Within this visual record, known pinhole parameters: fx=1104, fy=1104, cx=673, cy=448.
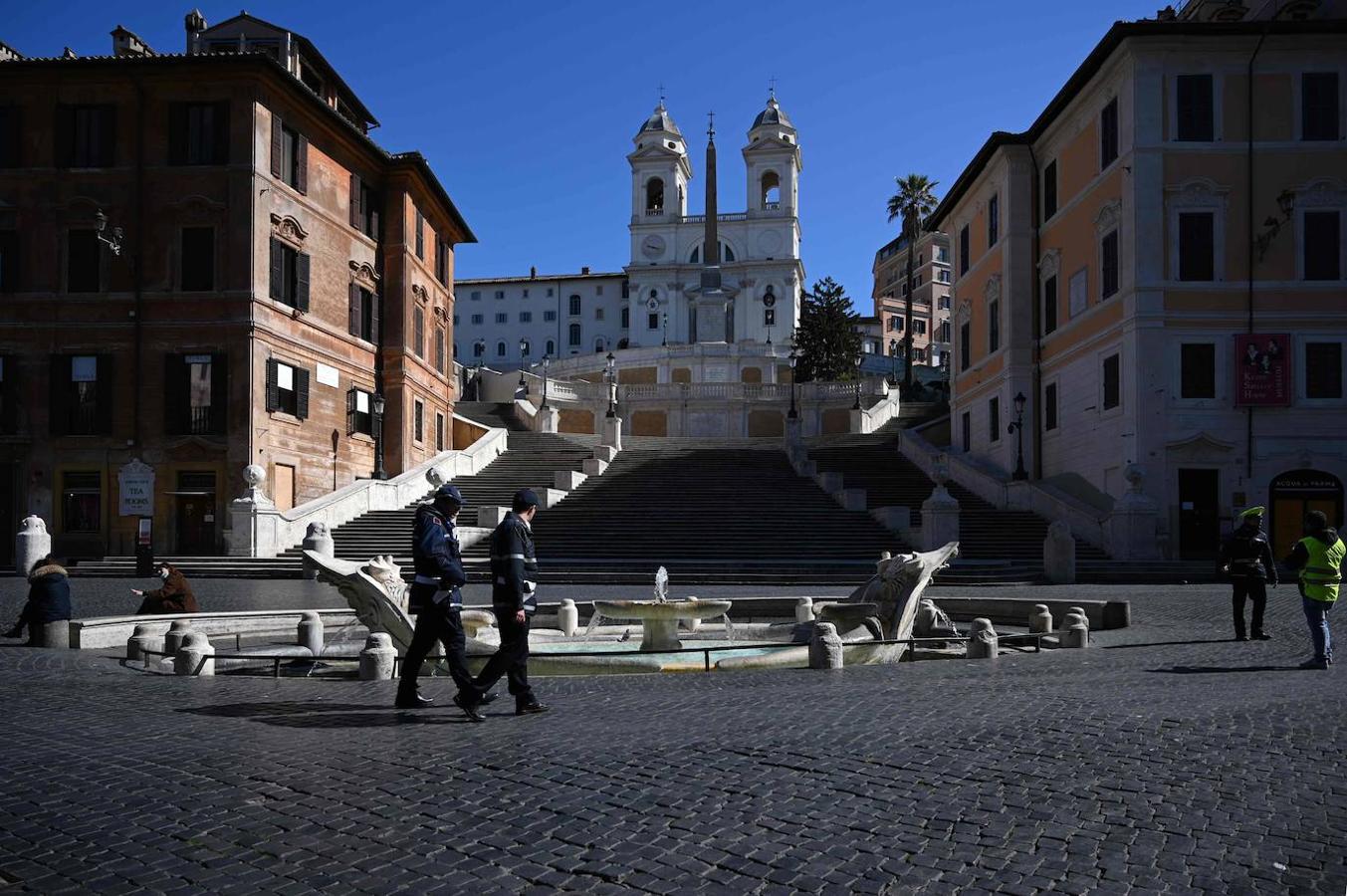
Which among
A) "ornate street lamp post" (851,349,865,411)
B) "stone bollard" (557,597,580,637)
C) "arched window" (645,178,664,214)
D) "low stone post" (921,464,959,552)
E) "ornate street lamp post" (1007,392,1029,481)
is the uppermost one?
"arched window" (645,178,664,214)

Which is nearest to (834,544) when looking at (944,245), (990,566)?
(990,566)

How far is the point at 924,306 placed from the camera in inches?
4323

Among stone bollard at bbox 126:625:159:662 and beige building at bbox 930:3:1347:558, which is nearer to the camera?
stone bollard at bbox 126:625:159:662

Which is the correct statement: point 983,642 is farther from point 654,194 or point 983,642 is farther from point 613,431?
point 654,194

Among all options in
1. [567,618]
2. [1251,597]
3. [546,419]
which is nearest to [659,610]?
[567,618]

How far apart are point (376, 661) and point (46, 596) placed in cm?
496

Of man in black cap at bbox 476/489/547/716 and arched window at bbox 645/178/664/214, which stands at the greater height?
arched window at bbox 645/178/664/214

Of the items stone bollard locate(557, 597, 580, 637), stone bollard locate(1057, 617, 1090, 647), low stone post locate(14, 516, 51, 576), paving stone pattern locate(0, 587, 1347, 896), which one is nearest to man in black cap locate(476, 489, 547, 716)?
paving stone pattern locate(0, 587, 1347, 896)

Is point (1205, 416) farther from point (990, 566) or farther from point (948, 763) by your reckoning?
point (948, 763)

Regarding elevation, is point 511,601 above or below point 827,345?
below

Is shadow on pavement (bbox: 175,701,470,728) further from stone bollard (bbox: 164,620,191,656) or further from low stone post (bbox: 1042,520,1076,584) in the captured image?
low stone post (bbox: 1042,520,1076,584)

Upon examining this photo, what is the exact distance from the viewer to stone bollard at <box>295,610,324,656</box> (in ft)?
44.4

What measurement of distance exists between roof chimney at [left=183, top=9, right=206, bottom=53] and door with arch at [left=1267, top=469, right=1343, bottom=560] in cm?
3574

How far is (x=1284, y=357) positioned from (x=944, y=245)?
293 ft
